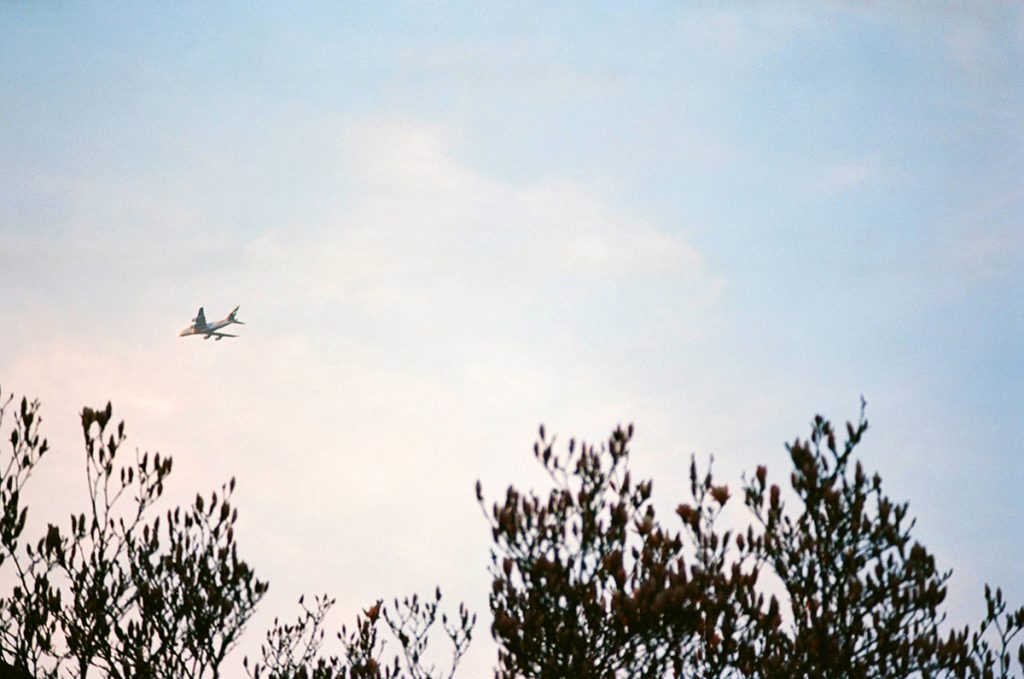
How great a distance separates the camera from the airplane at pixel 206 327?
5262 centimetres

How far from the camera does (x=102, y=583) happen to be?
1353 cm

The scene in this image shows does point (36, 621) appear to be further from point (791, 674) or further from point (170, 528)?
point (791, 674)

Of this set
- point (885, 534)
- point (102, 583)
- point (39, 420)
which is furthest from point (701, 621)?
point (39, 420)

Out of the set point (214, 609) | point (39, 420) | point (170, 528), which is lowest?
point (214, 609)

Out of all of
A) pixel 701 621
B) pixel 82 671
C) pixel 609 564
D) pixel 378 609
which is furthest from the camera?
pixel 378 609

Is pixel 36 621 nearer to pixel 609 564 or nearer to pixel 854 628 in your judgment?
pixel 609 564

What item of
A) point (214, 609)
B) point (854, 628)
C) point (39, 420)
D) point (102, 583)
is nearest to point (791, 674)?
point (854, 628)

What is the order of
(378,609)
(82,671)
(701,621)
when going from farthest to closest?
(378,609) → (82,671) → (701,621)

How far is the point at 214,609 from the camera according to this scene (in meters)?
14.1

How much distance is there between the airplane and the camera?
173ft

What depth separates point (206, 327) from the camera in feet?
180

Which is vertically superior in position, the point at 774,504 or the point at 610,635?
the point at 774,504

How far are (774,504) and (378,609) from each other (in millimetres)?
7548

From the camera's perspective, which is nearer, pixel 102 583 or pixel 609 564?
pixel 609 564
